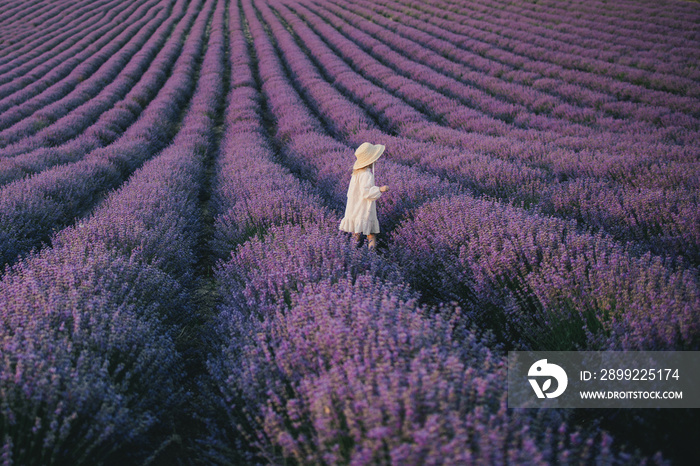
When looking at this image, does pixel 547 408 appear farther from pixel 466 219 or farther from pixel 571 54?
pixel 571 54

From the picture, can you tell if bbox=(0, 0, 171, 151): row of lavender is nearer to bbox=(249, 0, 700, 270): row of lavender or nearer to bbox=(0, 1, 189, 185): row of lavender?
bbox=(0, 1, 189, 185): row of lavender

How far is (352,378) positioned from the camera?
4.67 feet

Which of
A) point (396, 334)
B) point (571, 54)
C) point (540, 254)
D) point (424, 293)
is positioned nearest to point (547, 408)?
point (396, 334)

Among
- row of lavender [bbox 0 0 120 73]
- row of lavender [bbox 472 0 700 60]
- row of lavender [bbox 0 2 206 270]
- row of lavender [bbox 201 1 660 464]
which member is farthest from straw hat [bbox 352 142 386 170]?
row of lavender [bbox 0 0 120 73]

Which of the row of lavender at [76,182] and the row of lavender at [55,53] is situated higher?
the row of lavender at [55,53]

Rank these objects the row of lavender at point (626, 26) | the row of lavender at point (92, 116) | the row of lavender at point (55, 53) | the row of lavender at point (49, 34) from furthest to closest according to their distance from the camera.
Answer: the row of lavender at point (49, 34), the row of lavender at point (55, 53), the row of lavender at point (626, 26), the row of lavender at point (92, 116)

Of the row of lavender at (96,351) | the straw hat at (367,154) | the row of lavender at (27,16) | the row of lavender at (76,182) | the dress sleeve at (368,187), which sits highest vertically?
the row of lavender at (27,16)

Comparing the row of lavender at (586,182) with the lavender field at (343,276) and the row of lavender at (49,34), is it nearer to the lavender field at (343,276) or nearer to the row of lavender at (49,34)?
the lavender field at (343,276)

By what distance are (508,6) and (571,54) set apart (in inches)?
315

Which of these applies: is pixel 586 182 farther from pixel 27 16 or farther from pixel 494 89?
pixel 27 16

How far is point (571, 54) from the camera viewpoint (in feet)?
39.7

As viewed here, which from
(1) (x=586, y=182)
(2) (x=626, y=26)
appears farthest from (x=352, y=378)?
(2) (x=626, y=26)

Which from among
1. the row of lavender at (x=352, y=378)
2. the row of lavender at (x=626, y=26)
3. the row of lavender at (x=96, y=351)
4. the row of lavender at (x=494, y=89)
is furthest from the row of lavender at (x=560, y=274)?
the row of lavender at (x=626, y=26)

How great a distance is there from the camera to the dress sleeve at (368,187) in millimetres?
3465
